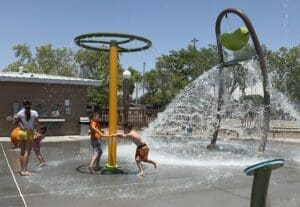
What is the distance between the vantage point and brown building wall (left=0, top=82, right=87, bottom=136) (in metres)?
21.3

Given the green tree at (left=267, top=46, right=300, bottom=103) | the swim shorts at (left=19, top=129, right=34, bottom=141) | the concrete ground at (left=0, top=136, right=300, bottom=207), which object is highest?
the green tree at (left=267, top=46, right=300, bottom=103)

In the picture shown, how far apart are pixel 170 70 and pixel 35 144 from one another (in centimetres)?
3828

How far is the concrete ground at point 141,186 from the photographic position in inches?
282

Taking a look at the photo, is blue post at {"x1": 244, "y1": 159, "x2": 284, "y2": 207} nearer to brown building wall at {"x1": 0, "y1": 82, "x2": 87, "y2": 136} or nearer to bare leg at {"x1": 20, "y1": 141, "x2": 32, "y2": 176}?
bare leg at {"x1": 20, "y1": 141, "x2": 32, "y2": 176}

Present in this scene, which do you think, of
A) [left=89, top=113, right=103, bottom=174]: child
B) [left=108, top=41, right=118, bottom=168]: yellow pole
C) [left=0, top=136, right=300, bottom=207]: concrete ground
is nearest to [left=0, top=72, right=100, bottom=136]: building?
[left=0, top=136, right=300, bottom=207]: concrete ground

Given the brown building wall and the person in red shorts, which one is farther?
the brown building wall

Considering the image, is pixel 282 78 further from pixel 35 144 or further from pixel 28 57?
pixel 35 144

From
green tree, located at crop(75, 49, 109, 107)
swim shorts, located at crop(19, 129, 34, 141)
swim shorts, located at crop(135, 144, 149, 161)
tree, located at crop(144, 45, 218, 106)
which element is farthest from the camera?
tree, located at crop(144, 45, 218, 106)

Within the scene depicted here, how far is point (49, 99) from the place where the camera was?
22281 millimetres

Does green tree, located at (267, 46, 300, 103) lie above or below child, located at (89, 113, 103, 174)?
above

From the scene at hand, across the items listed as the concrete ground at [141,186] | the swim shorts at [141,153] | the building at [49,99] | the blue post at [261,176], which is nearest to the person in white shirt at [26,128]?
the concrete ground at [141,186]

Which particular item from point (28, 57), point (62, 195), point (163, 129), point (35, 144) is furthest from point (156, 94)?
point (62, 195)

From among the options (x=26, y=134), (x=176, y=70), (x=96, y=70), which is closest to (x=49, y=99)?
(x=26, y=134)

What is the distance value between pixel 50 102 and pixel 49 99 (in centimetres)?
15
